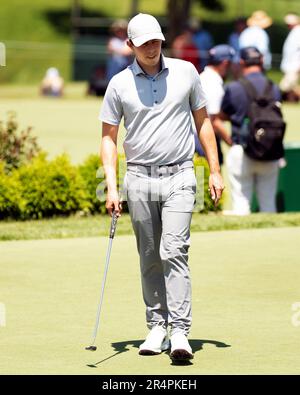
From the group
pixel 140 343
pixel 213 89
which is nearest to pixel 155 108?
pixel 140 343

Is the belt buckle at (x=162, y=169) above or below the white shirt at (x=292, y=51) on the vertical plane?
below

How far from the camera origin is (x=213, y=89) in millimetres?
13773

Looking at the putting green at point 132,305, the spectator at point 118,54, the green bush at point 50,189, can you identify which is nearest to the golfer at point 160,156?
the putting green at point 132,305

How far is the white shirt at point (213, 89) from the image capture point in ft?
44.8

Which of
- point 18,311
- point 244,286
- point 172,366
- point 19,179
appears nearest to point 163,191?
point 172,366

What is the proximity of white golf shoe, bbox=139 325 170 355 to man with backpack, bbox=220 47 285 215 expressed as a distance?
588 centimetres

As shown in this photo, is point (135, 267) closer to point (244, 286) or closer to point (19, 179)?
point (244, 286)

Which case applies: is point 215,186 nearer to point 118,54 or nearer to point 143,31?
point 143,31

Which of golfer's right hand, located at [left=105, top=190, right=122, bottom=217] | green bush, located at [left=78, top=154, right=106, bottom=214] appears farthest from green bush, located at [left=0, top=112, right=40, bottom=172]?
golfer's right hand, located at [left=105, top=190, right=122, bottom=217]

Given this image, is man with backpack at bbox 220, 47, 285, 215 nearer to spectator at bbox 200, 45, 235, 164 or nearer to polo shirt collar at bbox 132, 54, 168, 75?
spectator at bbox 200, 45, 235, 164

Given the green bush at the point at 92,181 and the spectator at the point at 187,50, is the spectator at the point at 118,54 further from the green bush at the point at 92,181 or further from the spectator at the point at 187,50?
the green bush at the point at 92,181

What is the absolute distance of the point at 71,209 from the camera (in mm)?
13812

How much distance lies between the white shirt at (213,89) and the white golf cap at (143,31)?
626cm

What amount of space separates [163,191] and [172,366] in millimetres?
1025
